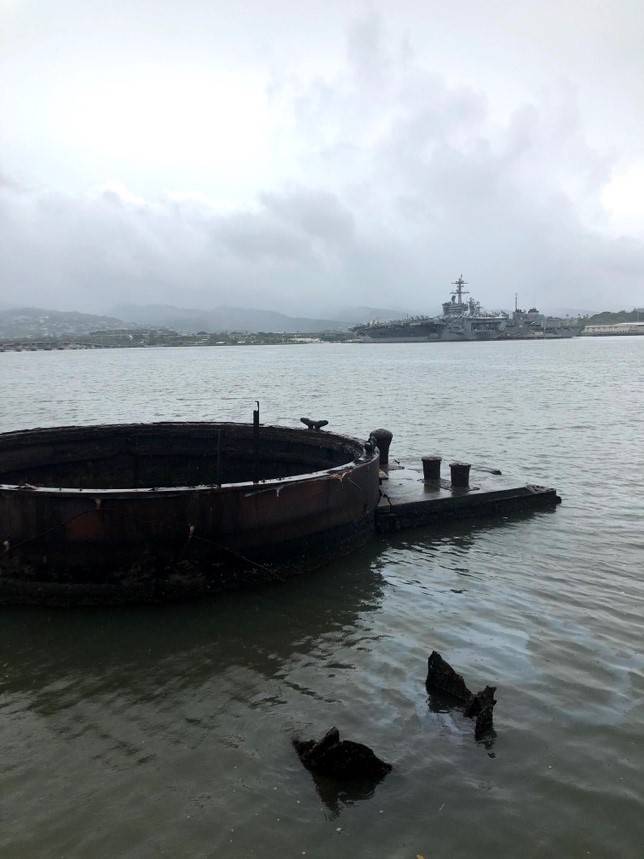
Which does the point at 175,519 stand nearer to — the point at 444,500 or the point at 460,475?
the point at 444,500

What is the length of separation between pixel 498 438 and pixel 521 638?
1984 cm

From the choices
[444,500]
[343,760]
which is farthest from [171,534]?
[444,500]

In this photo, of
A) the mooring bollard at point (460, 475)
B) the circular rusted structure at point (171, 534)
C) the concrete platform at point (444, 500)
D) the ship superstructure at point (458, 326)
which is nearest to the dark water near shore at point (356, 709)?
the circular rusted structure at point (171, 534)

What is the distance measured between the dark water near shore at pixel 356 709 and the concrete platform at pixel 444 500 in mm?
533

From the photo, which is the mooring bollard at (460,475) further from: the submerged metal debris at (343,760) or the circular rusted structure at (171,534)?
the submerged metal debris at (343,760)

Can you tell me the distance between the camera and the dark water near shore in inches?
208

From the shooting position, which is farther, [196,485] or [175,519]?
[196,485]

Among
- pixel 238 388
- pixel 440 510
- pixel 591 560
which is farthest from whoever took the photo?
pixel 238 388

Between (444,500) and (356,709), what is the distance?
7.54 metres

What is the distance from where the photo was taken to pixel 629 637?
859cm

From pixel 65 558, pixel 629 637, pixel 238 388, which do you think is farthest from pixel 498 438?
pixel 238 388

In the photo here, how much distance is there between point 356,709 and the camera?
6.96m

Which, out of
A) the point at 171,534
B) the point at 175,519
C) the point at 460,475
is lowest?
the point at 460,475

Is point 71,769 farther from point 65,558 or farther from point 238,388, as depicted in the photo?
point 238,388
